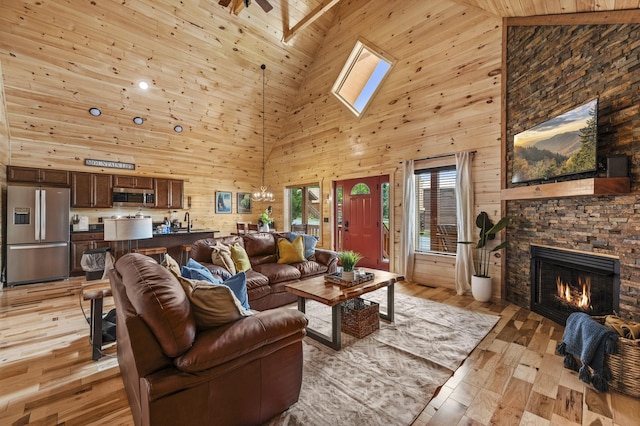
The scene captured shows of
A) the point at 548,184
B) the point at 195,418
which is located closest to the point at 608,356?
the point at 548,184

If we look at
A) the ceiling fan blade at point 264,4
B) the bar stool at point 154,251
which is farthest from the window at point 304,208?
the ceiling fan blade at point 264,4

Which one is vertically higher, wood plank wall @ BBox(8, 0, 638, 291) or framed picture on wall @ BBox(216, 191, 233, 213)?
wood plank wall @ BBox(8, 0, 638, 291)

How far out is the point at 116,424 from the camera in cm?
172

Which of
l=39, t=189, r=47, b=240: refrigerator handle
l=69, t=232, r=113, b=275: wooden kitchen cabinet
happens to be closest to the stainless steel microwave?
l=69, t=232, r=113, b=275: wooden kitchen cabinet

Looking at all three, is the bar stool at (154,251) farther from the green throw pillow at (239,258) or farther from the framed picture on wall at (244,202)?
the framed picture on wall at (244,202)

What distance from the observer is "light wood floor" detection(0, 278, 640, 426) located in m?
1.78

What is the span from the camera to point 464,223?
442cm

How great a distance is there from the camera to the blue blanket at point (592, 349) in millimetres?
2049

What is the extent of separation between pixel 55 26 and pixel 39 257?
12.8 feet

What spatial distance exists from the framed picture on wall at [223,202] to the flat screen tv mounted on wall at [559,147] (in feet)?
22.7

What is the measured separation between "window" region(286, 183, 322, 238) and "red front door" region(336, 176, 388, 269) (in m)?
1.52

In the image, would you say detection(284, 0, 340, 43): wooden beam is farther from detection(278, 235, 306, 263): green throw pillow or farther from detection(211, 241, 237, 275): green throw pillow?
detection(211, 241, 237, 275): green throw pillow

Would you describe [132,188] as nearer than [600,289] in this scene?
No

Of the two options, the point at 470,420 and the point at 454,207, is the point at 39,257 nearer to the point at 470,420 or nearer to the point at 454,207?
the point at 470,420
